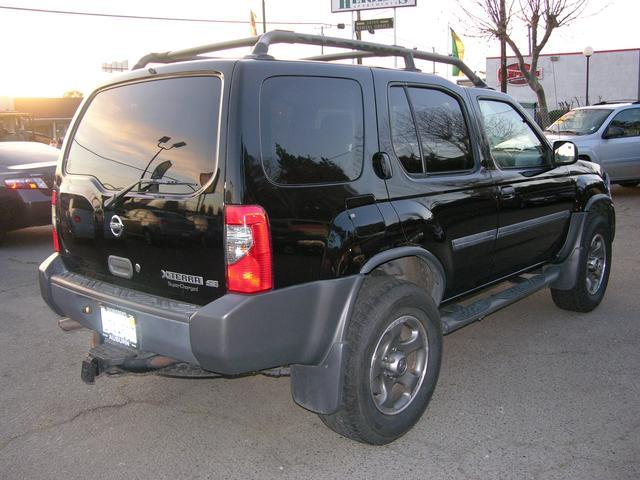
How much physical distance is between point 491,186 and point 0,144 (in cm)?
756

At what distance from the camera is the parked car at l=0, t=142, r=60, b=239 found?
26.4ft

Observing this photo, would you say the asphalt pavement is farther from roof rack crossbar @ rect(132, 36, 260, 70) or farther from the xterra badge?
roof rack crossbar @ rect(132, 36, 260, 70)

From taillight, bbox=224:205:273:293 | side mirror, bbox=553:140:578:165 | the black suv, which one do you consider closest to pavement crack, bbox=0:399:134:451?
the black suv

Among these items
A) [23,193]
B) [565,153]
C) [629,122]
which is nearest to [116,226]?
[565,153]

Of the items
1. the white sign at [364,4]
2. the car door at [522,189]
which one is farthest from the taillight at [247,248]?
the white sign at [364,4]

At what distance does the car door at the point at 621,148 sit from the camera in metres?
11.6

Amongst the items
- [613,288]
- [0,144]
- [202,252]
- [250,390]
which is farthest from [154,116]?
[0,144]

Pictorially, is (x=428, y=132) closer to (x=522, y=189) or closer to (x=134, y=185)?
(x=522, y=189)

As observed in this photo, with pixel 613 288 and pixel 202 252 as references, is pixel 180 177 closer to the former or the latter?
pixel 202 252

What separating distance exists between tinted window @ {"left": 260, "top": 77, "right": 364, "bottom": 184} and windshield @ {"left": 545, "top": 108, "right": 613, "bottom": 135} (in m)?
10.1

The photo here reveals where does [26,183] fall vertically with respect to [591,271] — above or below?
above

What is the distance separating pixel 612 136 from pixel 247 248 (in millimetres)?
10986

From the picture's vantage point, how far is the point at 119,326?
3.07 m

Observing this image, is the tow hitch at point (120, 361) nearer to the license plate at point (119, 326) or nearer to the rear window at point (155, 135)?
the license plate at point (119, 326)
